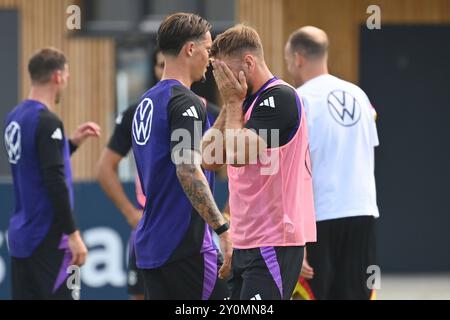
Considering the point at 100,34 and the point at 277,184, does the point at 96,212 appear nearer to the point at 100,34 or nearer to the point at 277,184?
the point at 100,34

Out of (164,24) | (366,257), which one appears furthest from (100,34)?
(164,24)

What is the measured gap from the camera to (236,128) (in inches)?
238

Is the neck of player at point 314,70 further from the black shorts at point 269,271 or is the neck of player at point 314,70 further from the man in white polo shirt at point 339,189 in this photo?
the black shorts at point 269,271

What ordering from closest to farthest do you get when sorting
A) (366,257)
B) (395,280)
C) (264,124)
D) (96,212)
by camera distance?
(264,124) → (366,257) → (96,212) → (395,280)

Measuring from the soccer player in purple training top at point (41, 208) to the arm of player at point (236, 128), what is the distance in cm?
231

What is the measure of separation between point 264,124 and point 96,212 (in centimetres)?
550

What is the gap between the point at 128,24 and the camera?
49.0 ft

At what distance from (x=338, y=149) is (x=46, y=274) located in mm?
2284

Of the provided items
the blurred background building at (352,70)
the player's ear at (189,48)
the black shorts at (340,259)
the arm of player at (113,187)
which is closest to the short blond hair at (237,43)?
the player's ear at (189,48)

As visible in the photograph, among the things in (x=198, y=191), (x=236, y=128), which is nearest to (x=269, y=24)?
(x=236, y=128)

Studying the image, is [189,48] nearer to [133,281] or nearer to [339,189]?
[339,189]

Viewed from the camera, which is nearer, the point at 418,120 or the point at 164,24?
the point at 164,24

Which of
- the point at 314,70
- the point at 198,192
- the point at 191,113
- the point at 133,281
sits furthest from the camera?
the point at 133,281

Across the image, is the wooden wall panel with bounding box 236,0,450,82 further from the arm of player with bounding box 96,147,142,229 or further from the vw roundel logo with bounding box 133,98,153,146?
the vw roundel logo with bounding box 133,98,153,146
